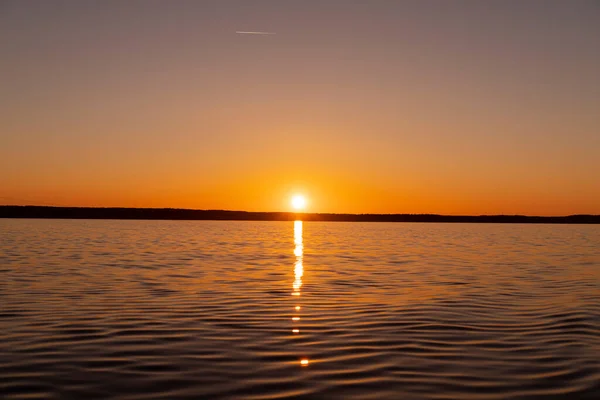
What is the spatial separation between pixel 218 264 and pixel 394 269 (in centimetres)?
896

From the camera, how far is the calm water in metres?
9.64

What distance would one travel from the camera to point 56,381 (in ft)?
31.9

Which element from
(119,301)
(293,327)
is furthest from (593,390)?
(119,301)

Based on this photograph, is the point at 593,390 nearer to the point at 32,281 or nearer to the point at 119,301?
the point at 119,301

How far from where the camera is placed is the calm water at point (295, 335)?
31.6ft

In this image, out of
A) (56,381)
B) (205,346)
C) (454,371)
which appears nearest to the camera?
(56,381)

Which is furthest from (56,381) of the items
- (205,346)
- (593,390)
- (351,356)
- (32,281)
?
(32,281)

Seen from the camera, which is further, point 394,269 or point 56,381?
point 394,269

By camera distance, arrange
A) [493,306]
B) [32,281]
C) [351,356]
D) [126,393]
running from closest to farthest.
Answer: [126,393]
[351,356]
[493,306]
[32,281]

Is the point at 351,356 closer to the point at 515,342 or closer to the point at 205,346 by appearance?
the point at 205,346

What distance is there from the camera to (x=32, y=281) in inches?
904

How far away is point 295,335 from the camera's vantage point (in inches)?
539

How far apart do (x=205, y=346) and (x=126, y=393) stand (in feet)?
11.1

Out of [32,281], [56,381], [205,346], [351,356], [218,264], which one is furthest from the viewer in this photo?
[218,264]
